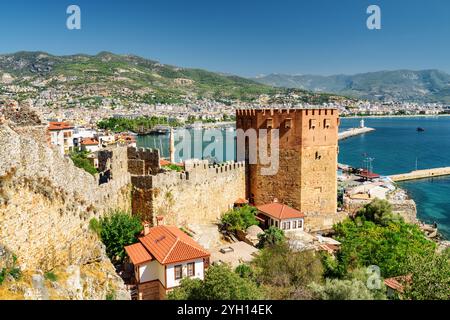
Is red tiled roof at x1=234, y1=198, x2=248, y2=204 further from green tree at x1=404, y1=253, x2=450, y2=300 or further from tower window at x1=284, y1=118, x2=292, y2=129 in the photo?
green tree at x1=404, y1=253, x2=450, y2=300

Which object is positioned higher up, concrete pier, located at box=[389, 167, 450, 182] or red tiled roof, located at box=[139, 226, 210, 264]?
red tiled roof, located at box=[139, 226, 210, 264]

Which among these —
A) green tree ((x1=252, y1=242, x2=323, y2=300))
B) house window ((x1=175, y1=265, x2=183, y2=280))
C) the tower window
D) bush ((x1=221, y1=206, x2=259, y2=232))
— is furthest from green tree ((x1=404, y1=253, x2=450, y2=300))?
the tower window

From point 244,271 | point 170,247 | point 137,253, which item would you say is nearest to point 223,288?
point 244,271

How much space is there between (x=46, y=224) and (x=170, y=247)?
537 cm

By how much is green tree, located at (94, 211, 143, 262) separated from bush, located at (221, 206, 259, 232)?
6348 mm

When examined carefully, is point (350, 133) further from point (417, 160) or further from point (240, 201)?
point (240, 201)

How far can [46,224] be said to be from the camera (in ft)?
33.6

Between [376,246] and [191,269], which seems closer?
[191,269]

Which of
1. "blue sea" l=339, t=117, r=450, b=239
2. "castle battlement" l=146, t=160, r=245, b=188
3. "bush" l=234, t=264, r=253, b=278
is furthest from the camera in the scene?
"blue sea" l=339, t=117, r=450, b=239

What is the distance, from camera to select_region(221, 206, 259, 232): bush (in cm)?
2092

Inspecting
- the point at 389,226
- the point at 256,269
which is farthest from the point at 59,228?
the point at 389,226

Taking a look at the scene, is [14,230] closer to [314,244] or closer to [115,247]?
[115,247]

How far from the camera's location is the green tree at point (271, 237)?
19.1 metres
